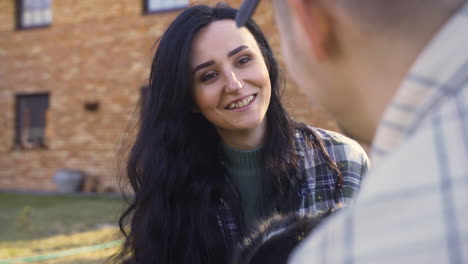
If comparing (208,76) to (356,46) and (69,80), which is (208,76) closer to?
(356,46)

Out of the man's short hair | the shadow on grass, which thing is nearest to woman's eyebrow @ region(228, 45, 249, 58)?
the man's short hair

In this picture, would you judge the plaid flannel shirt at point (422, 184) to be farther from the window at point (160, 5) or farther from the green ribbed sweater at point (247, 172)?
the window at point (160, 5)

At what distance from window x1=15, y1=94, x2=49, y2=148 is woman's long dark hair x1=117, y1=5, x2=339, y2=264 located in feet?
35.9

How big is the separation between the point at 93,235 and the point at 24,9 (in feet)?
27.8

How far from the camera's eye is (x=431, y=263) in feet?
1.65

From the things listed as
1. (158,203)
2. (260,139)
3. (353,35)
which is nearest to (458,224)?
(353,35)

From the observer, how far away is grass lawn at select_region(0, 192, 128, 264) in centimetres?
593

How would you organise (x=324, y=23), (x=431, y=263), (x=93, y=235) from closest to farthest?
(x=431, y=263) < (x=324, y=23) < (x=93, y=235)

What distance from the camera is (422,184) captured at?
1.71 ft

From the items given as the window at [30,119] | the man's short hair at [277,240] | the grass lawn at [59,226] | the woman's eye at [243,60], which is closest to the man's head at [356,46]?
the man's short hair at [277,240]

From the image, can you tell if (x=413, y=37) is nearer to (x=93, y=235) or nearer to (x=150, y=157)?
(x=150, y=157)

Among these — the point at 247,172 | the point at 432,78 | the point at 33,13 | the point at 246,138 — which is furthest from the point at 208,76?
the point at 33,13

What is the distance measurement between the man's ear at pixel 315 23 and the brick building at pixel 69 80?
10178 mm

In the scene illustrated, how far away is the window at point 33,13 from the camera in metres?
12.8
